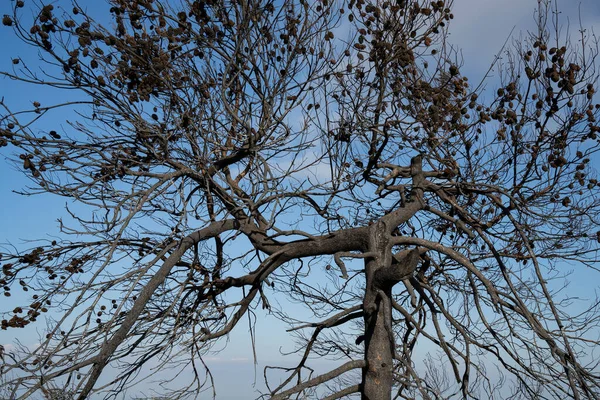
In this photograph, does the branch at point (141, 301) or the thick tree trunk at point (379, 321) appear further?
the thick tree trunk at point (379, 321)

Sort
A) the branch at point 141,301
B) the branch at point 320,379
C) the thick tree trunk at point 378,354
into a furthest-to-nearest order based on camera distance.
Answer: the thick tree trunk at point 378,354, the branch at point 320,379, the branch at point 141,301

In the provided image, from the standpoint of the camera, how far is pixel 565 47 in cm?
766

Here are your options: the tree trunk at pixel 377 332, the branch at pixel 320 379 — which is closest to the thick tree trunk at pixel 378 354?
the tree trunk at pixel 377 332

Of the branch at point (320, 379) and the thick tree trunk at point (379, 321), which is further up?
the thick tree trunk at point (379, 321)

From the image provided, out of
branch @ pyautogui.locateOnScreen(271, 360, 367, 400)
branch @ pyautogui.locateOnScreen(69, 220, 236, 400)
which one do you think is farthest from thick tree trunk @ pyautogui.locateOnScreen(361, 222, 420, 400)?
branch @ pyautogui.locateOnScreen(69, 220, 236, 400)

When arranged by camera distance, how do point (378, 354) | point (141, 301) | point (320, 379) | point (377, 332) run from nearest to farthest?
1. point (141, 301)
2. point (320, 379)
3. point (378, 354)
4. point (377, 332)

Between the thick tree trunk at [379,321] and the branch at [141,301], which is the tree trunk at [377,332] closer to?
the thick tree trunk at [379,321]

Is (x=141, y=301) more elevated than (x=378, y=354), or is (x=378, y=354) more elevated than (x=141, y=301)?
(x=141, y=301)

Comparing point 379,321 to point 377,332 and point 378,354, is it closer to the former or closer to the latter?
point 377,332

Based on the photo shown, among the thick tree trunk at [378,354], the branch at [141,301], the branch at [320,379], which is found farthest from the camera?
the thick tree trunk at [378,354]

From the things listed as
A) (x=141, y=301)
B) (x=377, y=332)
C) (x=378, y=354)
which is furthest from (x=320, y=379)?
(x=141, y=301)

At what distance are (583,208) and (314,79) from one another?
4.25 meters

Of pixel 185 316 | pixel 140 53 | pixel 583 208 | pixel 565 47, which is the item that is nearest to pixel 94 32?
pixel 140 53

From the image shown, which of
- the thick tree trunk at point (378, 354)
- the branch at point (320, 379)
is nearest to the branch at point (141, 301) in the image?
the branch at point (320, 379)
